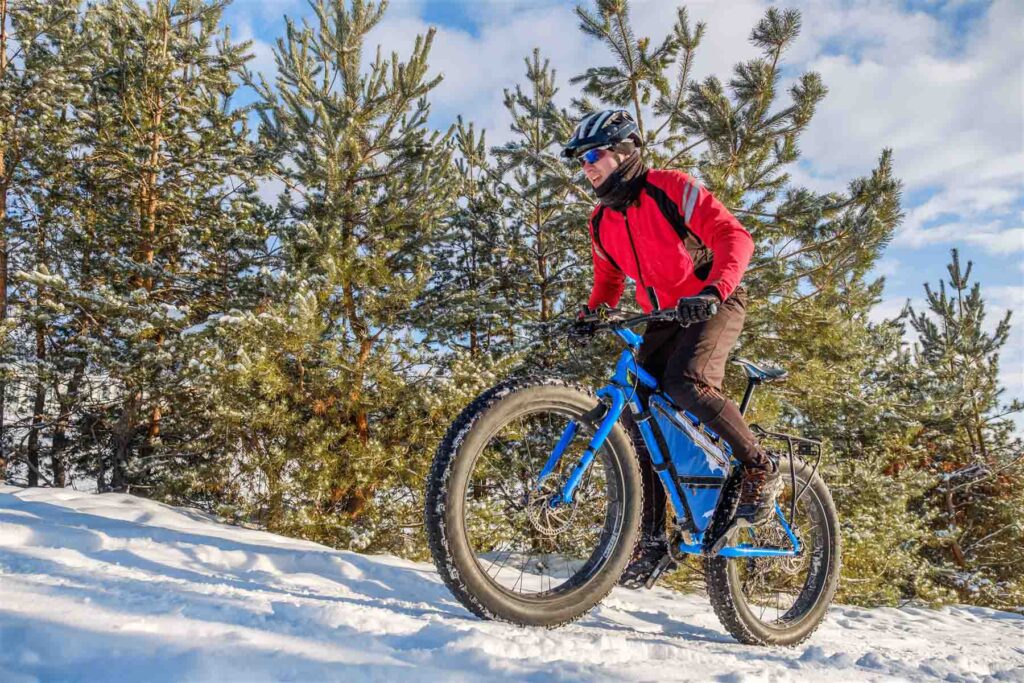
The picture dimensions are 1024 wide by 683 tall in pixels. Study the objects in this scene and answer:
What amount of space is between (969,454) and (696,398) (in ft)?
51.7

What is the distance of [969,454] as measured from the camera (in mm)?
14125

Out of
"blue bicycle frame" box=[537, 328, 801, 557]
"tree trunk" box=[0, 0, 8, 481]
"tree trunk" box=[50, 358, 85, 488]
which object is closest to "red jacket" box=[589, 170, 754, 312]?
"blue bicycle frame" box=[537, 328, 801, 557]

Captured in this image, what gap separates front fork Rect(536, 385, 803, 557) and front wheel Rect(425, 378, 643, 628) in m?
0.04

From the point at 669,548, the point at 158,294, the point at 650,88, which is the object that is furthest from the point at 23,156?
the point at 669,548

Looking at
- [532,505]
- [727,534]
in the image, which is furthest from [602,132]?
[727,534]

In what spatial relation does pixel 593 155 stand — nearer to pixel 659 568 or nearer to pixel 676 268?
pixel 676 268

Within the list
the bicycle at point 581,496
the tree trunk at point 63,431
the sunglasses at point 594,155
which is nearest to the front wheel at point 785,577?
the bicycle at point 581,496

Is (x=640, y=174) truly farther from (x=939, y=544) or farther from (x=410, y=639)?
(x=939, y=544)

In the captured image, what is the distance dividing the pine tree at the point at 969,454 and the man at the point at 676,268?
11.9 meters

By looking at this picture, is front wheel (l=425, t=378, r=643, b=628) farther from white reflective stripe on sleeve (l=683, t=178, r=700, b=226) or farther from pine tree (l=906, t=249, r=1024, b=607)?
pine tree (l=906, t=249, r=1024, b=607)

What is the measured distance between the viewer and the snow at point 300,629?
148 cm

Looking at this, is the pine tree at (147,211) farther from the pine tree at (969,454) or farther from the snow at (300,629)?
the pine tree at (969,454)

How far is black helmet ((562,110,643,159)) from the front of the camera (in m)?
2.76

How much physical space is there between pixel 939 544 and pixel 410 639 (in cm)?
1513
